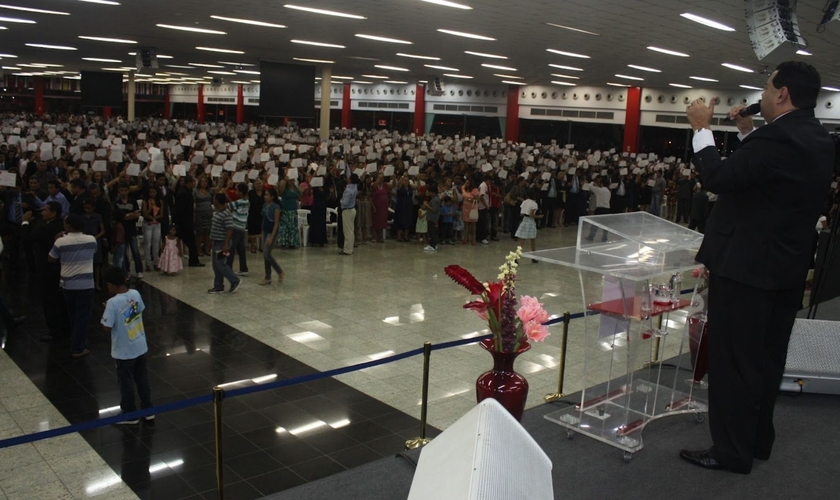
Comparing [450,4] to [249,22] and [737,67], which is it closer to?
[249,22]

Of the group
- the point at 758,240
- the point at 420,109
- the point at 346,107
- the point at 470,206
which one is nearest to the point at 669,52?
the point at 470,206

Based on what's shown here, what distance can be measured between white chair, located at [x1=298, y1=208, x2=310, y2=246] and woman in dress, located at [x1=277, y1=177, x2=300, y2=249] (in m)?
0.22

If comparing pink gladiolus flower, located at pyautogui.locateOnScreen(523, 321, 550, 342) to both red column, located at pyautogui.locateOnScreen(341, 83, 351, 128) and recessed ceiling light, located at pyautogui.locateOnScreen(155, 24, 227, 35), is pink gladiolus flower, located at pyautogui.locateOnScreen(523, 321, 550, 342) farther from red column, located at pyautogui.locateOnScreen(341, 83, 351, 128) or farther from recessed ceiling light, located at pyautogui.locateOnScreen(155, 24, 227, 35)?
red column, located at pyautogui.locateOnScreen(341, 83, 351, 128)

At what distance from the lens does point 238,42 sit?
20.1 meters

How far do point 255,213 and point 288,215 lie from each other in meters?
0.85

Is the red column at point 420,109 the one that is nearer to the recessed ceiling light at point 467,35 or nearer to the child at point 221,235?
the recessed ceiling light at point 467,35

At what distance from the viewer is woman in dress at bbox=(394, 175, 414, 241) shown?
594 inches

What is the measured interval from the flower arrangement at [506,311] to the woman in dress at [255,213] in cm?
966

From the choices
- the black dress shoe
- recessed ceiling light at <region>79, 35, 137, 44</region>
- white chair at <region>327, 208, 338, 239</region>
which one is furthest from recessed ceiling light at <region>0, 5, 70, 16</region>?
the black dress shoe

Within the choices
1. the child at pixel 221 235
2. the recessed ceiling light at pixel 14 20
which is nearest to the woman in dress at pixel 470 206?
the child at pixel 221 235

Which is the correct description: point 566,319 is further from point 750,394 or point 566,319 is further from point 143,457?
point 143,457

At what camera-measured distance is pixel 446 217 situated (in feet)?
50.0

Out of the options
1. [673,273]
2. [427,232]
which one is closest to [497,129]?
[427,232]

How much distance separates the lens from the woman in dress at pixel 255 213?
1284 cm
